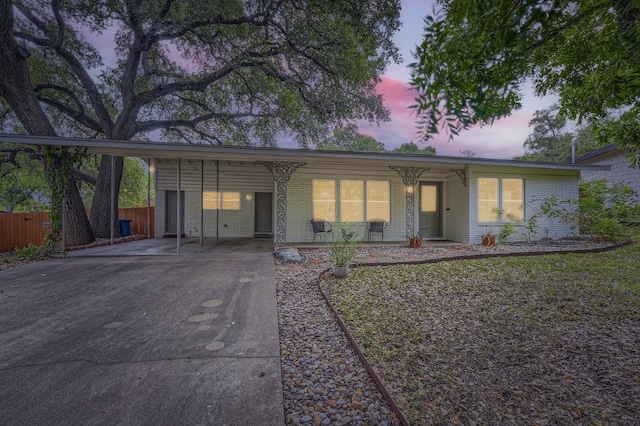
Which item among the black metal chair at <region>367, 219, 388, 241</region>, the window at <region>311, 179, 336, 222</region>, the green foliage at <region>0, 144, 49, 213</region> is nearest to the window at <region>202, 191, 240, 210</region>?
the window at <region>311, 179, 336, 222</region>

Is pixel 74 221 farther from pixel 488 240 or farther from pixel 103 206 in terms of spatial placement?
pixel 488 240

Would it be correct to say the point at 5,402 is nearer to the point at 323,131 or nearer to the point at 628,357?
the point at 628,357

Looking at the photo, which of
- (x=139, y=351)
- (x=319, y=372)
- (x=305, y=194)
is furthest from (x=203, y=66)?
(x=319, y=372)

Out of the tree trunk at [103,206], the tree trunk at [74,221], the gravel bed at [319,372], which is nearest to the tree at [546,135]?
the gravel bed at [319,372]

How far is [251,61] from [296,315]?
385 inches

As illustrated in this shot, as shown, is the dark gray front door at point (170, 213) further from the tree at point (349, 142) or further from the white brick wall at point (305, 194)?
the tree at point (349, 142)

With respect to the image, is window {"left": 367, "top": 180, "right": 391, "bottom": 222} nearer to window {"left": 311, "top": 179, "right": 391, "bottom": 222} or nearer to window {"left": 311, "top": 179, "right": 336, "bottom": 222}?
window {"left": 311, "top": 179, "right": 391, "bottom": 222}

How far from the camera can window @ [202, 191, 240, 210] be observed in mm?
10969

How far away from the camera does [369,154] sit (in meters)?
7.51

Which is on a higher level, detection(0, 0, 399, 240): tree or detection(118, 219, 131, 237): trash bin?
→ detection(0, 0, 399, 240): tree

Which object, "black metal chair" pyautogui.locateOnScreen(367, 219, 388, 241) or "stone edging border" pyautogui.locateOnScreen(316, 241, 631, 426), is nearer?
"stone edging border" pyautogui.locateOnScreen(316, 241, 631, 426)

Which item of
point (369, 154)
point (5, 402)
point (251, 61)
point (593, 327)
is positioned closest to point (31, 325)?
point (5, 402)

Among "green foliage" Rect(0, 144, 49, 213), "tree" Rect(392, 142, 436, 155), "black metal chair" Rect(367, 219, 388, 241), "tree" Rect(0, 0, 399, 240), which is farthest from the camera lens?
"tree" Rect(392, 142, 436, 155)

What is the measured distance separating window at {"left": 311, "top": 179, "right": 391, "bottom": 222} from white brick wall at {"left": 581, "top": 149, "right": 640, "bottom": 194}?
11.4 m
